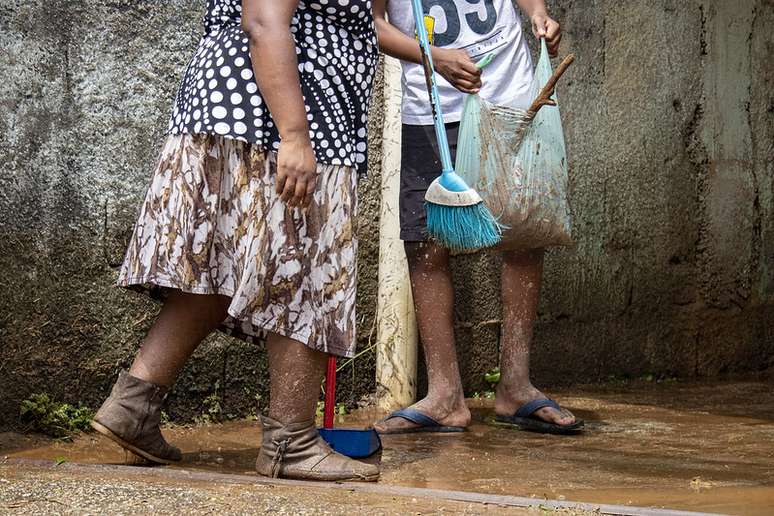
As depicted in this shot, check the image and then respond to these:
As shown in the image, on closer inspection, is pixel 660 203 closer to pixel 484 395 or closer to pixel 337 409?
pixel 484 395

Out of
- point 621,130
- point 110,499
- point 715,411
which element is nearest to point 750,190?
point 621,130

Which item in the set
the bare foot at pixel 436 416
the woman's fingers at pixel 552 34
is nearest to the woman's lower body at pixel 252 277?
the bare foot at pixel 436 416

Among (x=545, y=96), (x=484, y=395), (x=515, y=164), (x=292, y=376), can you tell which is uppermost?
(x=545, y=96)

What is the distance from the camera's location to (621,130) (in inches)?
208

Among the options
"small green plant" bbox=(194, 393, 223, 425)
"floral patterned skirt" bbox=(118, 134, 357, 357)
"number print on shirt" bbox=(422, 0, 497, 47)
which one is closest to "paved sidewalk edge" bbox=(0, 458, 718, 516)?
"floral patterned skirt" bbox=(118, 134, 357, 357)

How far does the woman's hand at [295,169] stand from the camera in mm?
2852

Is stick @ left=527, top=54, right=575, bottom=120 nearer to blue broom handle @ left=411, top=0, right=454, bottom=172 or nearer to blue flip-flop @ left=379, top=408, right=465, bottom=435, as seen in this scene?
blue broom handle @ left=411, top=0, right=454, bottom=172

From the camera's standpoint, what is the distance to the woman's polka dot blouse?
293 cm

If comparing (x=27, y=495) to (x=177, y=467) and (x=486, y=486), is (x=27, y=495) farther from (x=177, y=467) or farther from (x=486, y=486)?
(x=486, y=486)

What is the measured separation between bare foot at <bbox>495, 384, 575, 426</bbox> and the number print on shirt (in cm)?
122

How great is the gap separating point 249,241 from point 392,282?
59.1 inches

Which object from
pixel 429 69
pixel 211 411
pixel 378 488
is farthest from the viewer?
pixel 211 411

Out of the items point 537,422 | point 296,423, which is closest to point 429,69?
point 296,423

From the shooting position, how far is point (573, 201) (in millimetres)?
5117
